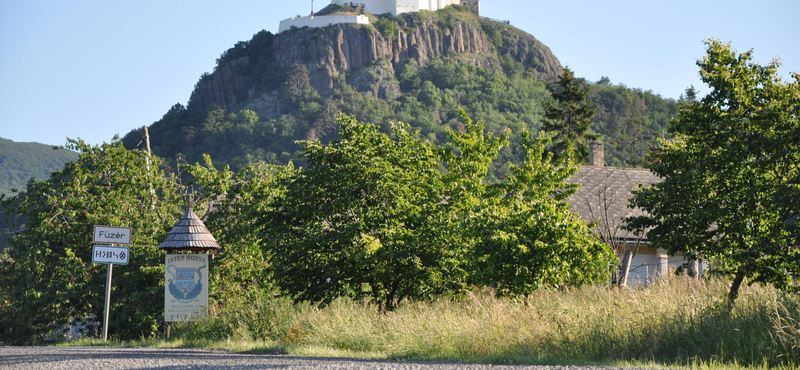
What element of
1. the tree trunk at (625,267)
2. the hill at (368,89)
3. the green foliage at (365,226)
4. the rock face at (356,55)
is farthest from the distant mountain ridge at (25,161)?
the green foliage at (365,226)

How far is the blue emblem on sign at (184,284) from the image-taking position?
19672mm

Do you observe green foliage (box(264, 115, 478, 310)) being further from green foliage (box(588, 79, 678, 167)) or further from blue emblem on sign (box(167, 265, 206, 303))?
green foliage (box(588, 79, 678, 167))

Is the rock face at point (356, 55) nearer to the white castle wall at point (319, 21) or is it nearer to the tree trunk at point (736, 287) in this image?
the white castle wall at point (319, 21)

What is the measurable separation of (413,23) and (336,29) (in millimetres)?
18938

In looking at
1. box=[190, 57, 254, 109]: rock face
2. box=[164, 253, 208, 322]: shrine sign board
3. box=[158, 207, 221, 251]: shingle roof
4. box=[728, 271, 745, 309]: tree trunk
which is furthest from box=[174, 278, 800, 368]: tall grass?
box=[190, 57, 254, 109]: rock face

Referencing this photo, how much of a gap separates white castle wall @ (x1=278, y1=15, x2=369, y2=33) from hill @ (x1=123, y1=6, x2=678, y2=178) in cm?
300

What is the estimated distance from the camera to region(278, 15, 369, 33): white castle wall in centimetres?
18912

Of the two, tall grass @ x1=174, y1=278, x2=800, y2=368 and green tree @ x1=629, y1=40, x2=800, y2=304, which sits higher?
green tree @ x1=629, y1=40, x2=800, y2=304

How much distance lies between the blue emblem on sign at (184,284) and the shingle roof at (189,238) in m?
0.52

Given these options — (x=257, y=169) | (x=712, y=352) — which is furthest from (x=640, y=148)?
(x=712, y=352)

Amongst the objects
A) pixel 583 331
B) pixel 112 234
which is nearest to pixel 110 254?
pixel 112 234

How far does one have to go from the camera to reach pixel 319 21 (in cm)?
19062

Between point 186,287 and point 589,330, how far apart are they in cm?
1091

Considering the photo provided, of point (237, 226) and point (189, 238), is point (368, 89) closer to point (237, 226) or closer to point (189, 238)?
point (237, 226)
